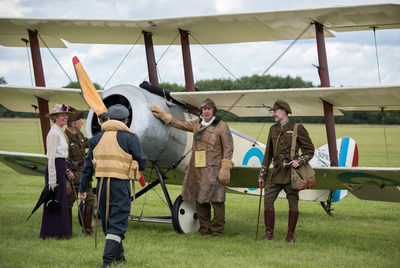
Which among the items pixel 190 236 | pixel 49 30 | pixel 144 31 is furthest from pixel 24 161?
pixel 190 236

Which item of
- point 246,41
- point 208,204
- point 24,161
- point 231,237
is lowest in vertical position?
point 231,237

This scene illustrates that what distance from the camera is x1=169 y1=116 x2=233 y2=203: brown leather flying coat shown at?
6.98 m

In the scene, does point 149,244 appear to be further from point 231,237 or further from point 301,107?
point 301,107

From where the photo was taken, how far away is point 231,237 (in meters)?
7.20

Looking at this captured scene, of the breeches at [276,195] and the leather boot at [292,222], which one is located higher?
the breeches at [276,195]

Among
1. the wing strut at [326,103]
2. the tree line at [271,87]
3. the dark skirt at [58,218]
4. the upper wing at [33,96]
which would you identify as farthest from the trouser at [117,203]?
the tree line at [271,87]

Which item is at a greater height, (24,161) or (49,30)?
(49,30)

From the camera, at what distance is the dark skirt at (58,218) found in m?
6.70

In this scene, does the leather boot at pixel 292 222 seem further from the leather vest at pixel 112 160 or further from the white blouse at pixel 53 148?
the white blouse at pixel 53 148

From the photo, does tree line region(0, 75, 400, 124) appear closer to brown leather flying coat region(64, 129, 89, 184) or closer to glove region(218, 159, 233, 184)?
brown leather flying coat region(64, 129, 89, 184)

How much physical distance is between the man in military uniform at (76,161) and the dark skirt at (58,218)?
0.44m

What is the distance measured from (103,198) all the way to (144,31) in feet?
13.3

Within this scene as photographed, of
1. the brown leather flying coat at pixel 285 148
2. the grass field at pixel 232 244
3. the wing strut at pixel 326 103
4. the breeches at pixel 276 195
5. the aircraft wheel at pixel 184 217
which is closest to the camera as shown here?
the grass field at pixel 232 244

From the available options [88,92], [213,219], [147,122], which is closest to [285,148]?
[213,219]
